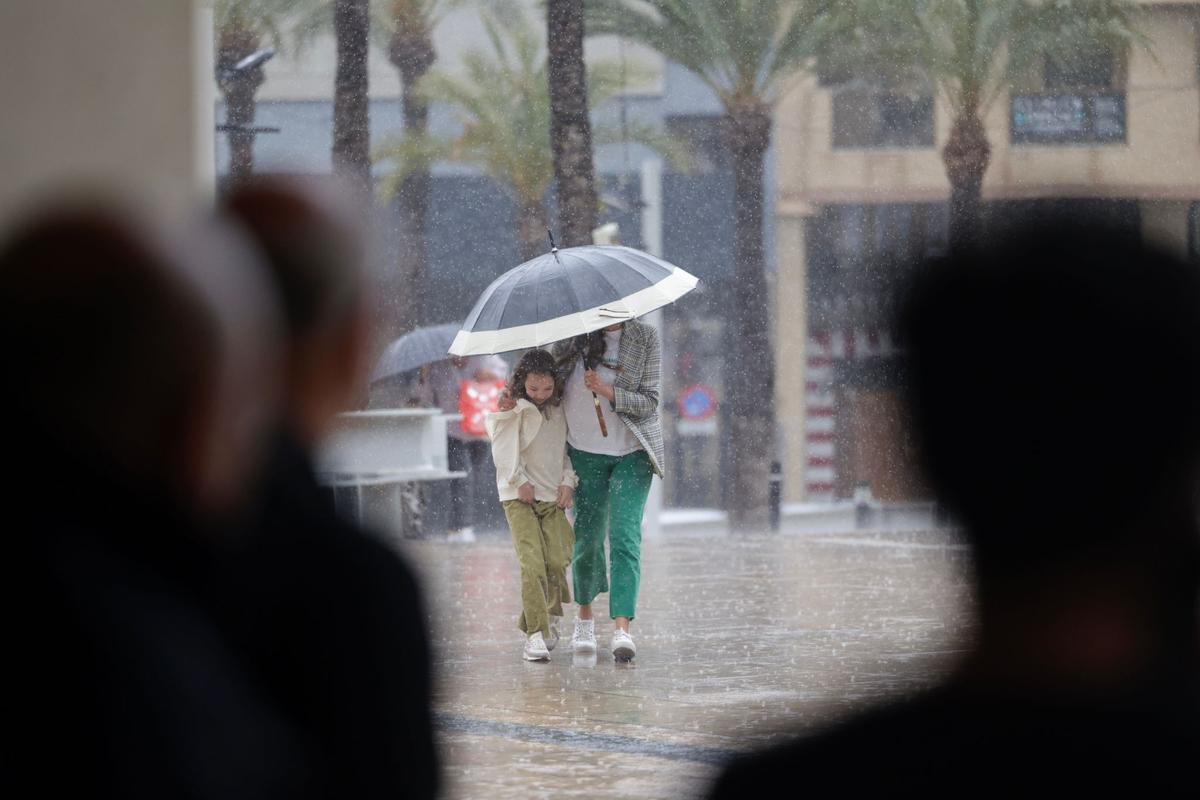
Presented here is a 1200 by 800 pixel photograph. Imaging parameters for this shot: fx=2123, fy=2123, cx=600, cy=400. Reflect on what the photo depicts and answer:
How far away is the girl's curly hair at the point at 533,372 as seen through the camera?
8.34m

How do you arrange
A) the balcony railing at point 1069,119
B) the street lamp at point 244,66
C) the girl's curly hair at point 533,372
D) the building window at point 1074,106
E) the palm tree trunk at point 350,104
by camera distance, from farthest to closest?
the balcony railing at point 1069,119
the building window at point 1074,106
the palm tree trunk at point 350,104
the street lamp at point 244,66
the girl's curly hair at point 533,372

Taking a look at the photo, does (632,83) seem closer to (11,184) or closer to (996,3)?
(996,3)

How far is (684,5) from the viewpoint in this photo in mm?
24000

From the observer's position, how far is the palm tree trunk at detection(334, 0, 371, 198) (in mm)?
20166

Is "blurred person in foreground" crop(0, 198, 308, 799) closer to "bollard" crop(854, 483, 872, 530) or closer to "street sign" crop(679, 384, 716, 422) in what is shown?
"bollard" crop(854, 483, 872, 530)

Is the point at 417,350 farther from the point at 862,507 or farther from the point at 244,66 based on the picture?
the point at 862,507

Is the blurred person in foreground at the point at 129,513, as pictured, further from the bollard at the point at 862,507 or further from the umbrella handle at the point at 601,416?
the bollard at the point at 862,507

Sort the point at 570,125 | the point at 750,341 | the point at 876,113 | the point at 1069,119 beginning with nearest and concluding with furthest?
1. the point at 570,125
2. the point at 750,341
3. the point at 1069,119
4. the point at 876,113

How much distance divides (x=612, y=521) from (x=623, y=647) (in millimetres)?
→ 510

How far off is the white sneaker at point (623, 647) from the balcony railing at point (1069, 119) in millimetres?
20110

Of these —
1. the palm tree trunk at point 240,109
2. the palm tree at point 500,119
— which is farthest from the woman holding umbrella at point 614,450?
the palm tree at point 500,119

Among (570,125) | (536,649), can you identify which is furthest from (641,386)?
(570,125)

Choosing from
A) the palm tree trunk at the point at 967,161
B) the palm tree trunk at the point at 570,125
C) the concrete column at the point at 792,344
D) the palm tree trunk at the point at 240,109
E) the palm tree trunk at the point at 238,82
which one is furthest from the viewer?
the concrete column at the point at 792,344

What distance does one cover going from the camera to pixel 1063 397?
1.64 metres
